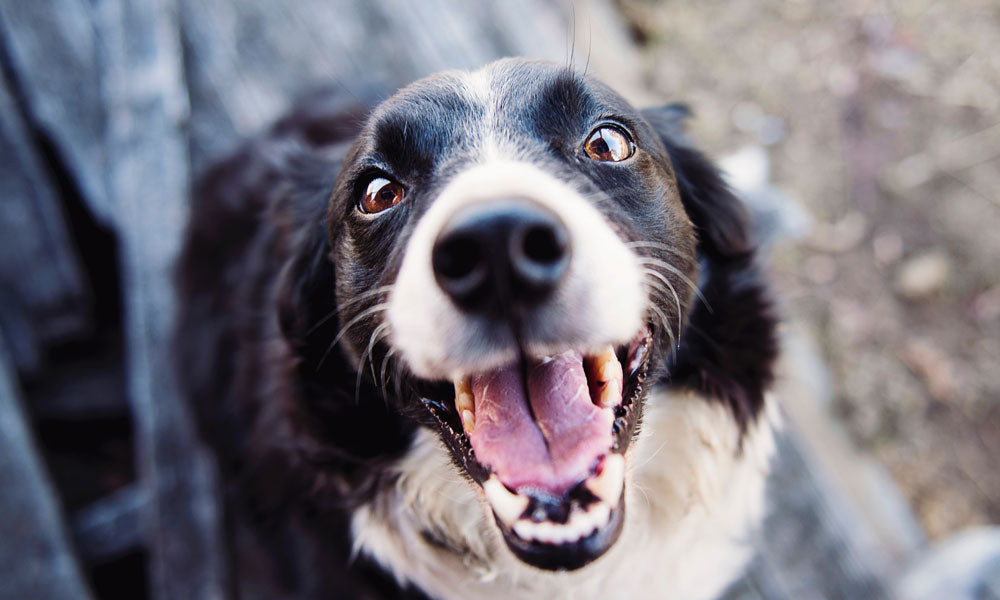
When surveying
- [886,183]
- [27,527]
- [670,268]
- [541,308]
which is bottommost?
[886,183]

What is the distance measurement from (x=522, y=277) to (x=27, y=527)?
176 cm

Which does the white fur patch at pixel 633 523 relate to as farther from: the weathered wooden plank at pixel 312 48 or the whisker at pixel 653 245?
the weathered wooden plank at pixel 312 48

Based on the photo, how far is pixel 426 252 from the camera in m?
1.12

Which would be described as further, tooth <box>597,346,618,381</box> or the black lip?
tooth <box>597,346,618,381</box>

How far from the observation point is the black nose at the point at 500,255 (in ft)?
3.32

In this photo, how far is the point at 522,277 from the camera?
3.45ft

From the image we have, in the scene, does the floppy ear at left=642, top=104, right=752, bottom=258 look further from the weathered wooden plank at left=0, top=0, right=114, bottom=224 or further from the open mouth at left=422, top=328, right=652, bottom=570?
the weathered wooden plank at left=0, top=0, right=114, bottom=224

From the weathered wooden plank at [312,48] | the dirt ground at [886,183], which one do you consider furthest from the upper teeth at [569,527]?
the dirt ground at [886,183]

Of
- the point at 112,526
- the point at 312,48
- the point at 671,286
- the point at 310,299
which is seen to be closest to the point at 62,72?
the point at 312,48

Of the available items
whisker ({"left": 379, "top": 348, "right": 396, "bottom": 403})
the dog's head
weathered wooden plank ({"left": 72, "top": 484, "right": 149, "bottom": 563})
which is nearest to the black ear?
the dog's head

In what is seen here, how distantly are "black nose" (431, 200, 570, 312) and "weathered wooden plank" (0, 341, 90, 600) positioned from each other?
5.17 ft

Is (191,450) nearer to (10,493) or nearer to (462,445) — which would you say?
(10,493)

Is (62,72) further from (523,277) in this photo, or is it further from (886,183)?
(886,183)

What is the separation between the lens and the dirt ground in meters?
2.91
